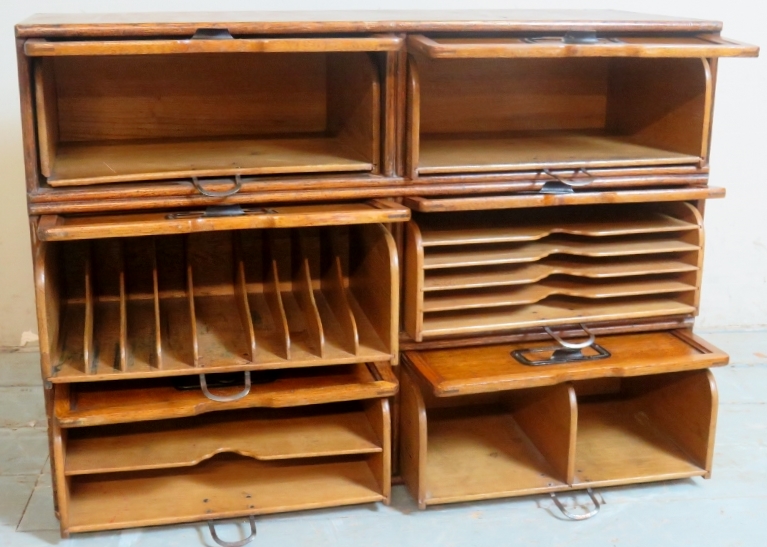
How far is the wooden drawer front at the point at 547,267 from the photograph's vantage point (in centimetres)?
185

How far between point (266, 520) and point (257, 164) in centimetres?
71

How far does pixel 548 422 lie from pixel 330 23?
3.08 ft

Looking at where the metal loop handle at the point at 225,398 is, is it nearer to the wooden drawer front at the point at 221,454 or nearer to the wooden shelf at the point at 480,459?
the wooden drawer front at the point at 221,454

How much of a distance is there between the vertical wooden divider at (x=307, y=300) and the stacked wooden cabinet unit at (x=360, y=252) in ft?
0.04

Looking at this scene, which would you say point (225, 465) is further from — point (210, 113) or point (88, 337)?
point (210, 113)

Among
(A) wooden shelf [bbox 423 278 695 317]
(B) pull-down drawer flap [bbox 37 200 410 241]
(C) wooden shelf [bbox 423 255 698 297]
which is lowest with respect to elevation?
(A) wooden shelf [bbox 423 278 695 317]

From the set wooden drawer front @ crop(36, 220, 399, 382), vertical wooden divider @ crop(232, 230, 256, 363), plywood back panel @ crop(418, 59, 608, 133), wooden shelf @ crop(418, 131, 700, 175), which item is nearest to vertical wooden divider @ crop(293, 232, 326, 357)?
wooden drawer front @ crop(36, 220, 399, 382)

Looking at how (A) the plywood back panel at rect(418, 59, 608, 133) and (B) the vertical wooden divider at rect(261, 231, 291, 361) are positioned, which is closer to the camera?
(B) the vertical wooden divider at rect(261, 231, 291, 361)

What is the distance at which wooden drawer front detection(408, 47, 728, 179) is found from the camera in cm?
187

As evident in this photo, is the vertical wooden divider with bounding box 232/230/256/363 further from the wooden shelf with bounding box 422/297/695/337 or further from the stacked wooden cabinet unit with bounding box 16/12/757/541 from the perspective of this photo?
the wooden shelf with bounding box 422/297/695/337

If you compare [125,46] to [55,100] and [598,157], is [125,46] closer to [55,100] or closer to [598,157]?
[55,100]

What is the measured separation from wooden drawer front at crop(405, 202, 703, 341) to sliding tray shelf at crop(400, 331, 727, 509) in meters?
0.07

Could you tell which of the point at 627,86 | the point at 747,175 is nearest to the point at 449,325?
the point at 627,86

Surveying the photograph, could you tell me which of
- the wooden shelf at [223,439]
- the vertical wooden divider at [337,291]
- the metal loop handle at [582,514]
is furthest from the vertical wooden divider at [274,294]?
the metal loop handle at [582,514]
